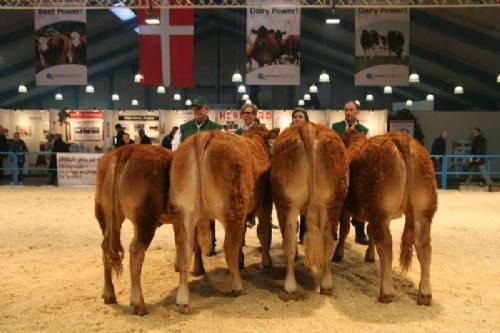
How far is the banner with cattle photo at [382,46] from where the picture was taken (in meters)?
11.9

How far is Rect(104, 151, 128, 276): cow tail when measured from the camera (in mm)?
4582

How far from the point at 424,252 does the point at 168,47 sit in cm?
894

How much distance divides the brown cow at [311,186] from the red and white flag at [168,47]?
774 cm

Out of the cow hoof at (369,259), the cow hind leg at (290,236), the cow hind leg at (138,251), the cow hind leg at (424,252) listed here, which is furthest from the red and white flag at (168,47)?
the cow hind leg at (424,252)

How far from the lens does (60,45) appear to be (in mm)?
12031

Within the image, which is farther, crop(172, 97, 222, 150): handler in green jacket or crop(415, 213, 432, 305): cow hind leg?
crop(172, 97, 222, 150): handler in green jacket

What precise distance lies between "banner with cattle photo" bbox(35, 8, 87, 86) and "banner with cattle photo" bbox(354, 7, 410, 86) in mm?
6667

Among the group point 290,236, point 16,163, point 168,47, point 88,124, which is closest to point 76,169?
point 16,163

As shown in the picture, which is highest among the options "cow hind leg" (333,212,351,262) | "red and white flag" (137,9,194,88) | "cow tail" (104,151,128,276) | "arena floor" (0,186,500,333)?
"red and white flag" (137,9,194,88)

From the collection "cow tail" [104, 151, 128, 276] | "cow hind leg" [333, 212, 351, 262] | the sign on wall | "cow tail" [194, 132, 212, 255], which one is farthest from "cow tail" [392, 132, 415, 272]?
the sign on wall

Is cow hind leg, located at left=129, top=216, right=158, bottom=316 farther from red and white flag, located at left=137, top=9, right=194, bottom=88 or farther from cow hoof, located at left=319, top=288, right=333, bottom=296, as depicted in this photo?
red and white flag, located at left=137, top=9, right=194, bottom=88

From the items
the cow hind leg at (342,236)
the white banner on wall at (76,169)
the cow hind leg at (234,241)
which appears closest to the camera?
the cow hind leg at (234,241)

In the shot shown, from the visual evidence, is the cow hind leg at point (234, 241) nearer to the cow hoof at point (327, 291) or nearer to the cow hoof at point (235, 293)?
the cow hoof at point (235, 293)

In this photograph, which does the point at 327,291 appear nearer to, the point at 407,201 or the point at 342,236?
the point at 407,201
